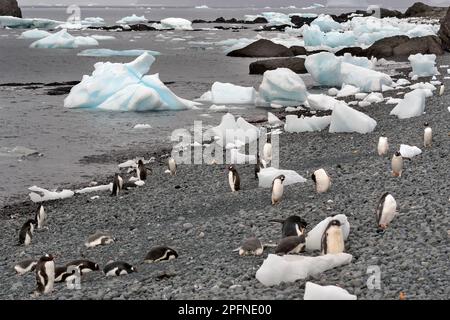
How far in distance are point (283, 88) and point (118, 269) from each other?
15131 mm

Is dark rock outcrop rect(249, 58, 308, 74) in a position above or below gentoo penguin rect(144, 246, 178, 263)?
below

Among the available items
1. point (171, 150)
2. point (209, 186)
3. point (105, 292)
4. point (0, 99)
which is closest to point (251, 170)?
point (209, 186)

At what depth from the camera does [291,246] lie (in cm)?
619

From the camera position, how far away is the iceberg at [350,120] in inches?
548

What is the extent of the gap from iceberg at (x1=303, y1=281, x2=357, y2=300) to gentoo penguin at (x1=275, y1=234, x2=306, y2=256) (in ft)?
3.87

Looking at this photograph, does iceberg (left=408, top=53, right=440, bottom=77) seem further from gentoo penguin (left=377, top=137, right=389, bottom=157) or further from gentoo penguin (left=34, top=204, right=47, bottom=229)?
gentoo penguin (left=34, top=204, right=47, bottom=229)

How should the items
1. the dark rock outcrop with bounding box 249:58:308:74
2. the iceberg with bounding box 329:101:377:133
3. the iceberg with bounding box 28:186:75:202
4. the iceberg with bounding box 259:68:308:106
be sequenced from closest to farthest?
the iceberg with bounding box 28:186:75:202
the iceberg with bounding box 329:101:377:133
the iceberg with bounding box 259:68:308:106
the dark rock outcrop with bounding box 249:58:308:74

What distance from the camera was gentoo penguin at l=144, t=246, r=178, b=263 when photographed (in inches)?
265

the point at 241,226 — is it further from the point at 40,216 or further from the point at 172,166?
the point at 172,166

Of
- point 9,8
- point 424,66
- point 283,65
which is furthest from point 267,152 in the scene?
point 9,8

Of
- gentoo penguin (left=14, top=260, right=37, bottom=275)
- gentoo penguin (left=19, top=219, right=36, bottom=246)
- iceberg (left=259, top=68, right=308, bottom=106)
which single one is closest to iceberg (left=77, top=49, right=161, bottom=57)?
iceberg (left=259, top=68, right=308, bottom=106)

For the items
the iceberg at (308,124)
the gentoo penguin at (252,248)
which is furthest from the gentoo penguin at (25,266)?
the iceberg at (308,124)

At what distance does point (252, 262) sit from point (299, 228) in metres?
0.82
